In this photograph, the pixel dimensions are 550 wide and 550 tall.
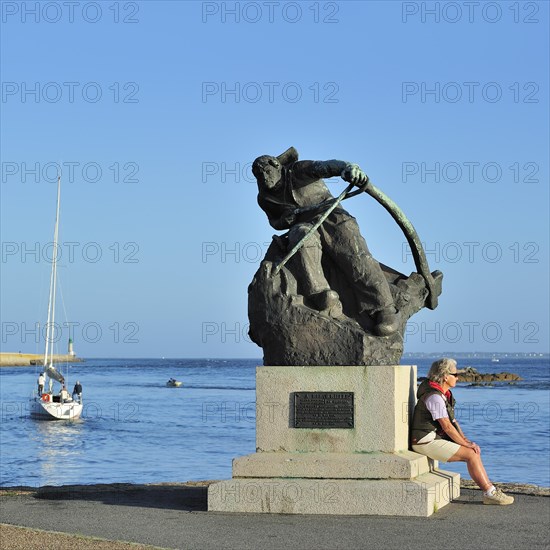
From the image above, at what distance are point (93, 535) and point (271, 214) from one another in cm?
388

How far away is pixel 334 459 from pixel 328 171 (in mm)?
2777

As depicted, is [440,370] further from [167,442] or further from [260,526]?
[167,442]

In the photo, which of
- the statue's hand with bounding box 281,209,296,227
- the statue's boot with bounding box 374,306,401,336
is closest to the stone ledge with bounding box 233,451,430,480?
the statue's boot with bounding box 374,306,401,336

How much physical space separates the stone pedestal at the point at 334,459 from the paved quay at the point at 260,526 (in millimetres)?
164

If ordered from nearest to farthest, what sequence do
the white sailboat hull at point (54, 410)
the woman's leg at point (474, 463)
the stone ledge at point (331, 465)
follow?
the stone ledge at point (331, 465) → the woman's leg at point (474, 463) → the white sailboat hull at point (54, 410)

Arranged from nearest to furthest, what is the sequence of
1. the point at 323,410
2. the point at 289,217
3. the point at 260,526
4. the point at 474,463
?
the point at 260,526 → the point at 323,410 → the point at 474,463 → the point at 289,217

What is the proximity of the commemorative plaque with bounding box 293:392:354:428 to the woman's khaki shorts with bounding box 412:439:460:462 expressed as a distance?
2.90 feet

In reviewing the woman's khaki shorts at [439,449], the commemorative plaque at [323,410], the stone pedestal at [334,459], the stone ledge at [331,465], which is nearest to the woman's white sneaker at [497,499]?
the stone pedestal at [334,459]

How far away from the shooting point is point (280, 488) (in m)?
9.88

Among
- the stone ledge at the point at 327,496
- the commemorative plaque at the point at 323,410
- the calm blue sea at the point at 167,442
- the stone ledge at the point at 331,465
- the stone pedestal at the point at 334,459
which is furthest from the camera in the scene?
the calm blue sea at the point at 167,442

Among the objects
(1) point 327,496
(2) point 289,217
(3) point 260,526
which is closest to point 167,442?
(2) point 289,217

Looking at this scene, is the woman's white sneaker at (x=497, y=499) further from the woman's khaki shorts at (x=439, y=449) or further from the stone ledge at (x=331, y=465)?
the stone ledge at (x=331, y=465)

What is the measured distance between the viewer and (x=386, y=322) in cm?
1041

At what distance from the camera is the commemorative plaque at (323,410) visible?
10133mm
